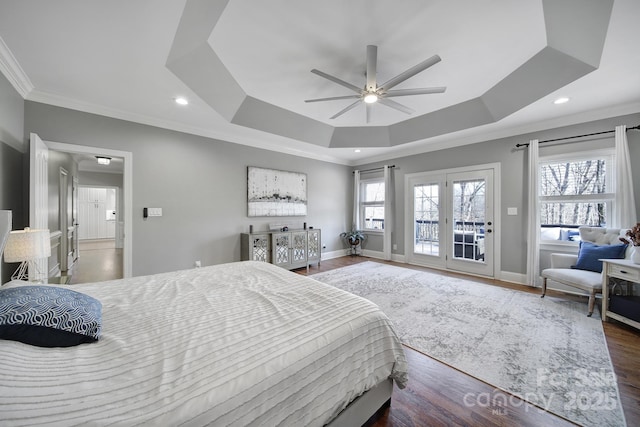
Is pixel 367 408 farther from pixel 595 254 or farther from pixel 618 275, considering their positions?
pixel 595 254

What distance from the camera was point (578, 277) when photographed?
281cm

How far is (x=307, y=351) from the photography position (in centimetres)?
Answer: 101

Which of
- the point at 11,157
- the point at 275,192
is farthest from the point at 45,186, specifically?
the point at 275,192

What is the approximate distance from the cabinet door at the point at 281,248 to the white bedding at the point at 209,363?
2856mm

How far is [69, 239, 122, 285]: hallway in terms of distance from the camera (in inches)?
167

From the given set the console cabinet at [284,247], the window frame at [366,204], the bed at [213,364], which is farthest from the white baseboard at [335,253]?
the bed at [213,364]

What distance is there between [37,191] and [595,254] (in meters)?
6.42

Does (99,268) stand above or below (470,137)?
below

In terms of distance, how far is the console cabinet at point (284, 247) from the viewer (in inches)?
170

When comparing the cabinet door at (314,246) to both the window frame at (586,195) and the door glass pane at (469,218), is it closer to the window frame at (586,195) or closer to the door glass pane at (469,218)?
the door glass pane at (469,218)

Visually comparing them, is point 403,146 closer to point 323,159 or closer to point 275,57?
point 323,159

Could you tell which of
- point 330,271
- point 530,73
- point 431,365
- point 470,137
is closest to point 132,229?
point 330,271

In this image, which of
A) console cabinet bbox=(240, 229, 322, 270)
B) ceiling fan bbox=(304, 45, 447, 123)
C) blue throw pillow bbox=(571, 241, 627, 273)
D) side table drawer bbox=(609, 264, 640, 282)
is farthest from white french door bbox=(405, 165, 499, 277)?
ceiling fan bbox=(304, 45, 447, 123)

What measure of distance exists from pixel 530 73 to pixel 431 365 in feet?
10.9
